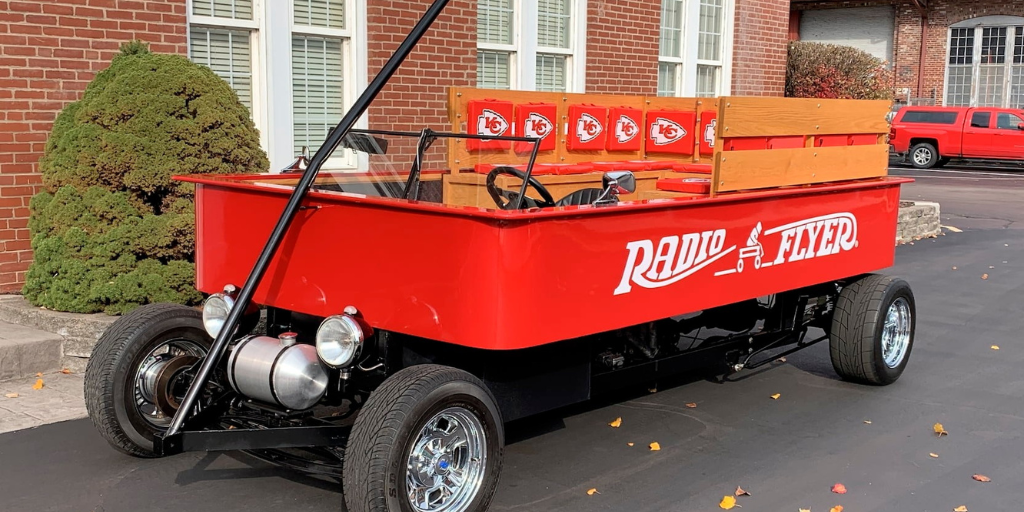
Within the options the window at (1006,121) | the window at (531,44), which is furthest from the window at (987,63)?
the window at (531,44)

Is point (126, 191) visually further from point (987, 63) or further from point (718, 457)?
point (987, 63)

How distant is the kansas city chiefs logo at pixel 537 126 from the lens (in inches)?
314

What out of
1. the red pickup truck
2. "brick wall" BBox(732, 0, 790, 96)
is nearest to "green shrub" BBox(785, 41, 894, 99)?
"brick wall" BBox(732, 0, 790, 96)

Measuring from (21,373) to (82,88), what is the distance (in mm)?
2392

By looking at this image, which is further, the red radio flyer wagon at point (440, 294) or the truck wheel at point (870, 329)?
the truck wheel at point (870, 329)

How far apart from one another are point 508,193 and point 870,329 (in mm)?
2755

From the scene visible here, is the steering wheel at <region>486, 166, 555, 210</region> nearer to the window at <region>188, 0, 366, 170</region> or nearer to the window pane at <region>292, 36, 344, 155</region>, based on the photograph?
Result: the window at <region>188, 0, 366, 170</region>

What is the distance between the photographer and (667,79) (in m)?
14.4

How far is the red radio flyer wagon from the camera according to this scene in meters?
4.11

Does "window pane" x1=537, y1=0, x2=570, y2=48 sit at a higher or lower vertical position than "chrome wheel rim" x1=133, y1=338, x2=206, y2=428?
higher

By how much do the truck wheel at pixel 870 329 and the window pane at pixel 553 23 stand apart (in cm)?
626

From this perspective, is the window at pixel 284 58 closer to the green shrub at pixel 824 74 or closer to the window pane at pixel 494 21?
the window pane at pixel 494 21

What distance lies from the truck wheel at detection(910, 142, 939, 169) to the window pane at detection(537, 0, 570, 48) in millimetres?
18992

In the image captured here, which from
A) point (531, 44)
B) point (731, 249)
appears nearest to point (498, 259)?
point (731, 249)
